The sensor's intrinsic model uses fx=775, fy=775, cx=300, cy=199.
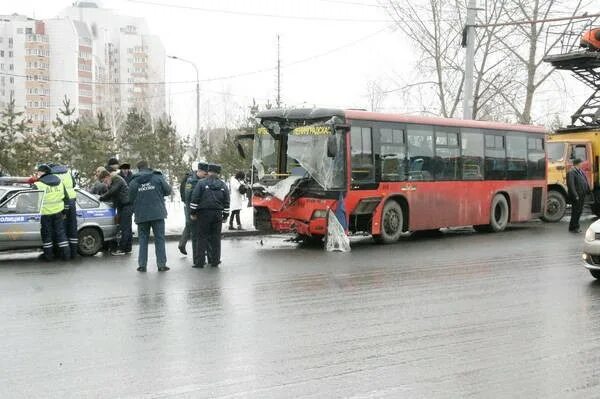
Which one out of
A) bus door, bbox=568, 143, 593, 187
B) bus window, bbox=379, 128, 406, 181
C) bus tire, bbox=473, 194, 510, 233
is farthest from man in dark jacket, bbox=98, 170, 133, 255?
bus door, bbox=568, 143, 593, 187

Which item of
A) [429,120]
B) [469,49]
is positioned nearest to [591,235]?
[429,120]

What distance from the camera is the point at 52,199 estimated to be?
1403cm

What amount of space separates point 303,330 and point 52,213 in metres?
7.74

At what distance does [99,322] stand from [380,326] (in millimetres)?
3002

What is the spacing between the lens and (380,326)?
8055mm

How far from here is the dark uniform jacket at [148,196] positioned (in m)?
12.7

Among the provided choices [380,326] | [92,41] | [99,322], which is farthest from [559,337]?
[92,41]

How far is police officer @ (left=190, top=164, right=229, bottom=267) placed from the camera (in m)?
→ 12.9

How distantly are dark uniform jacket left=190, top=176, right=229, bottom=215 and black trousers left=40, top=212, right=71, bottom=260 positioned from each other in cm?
284

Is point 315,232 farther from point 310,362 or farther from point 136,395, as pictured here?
point 136,395

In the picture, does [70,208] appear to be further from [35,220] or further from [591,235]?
[591,235]

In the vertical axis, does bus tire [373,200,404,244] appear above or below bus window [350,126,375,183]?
below

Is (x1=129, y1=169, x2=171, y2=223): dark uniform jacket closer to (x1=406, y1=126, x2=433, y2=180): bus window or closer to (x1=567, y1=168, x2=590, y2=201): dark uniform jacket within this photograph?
(x1=406, y1=126, x2=433, y2=180): bus window

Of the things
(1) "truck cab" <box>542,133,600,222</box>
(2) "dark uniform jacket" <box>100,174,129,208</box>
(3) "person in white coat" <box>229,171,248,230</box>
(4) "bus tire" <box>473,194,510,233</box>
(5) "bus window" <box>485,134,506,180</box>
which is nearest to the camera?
(2) "dark uniform jacket" <box>100,174,129,208</box>
